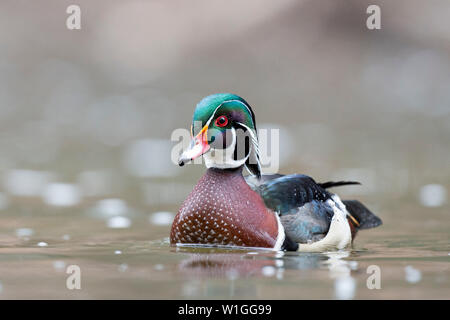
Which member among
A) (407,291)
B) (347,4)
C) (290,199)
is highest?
(347,4)

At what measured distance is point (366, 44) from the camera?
58.3 ft

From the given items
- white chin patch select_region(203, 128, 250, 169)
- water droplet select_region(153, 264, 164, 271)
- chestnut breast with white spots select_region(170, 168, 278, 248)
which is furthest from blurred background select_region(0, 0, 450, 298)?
white chin patch select_region(203, 128, 250, 169)

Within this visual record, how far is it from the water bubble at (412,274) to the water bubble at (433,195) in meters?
3.32

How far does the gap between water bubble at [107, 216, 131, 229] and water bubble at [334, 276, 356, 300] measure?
3122 millimetres

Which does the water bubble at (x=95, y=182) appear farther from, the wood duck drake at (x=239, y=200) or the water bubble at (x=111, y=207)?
the wood duck drake at (x=239, y=200)

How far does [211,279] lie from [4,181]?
5602 millimetres

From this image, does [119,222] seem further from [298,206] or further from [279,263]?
[279,263]

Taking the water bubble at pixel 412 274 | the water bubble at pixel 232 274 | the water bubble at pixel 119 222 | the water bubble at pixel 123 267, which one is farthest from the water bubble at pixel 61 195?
the water bubble at pixel 412 274

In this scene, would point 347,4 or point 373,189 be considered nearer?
point 373,189

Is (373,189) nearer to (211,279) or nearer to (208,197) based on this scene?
(208,197)

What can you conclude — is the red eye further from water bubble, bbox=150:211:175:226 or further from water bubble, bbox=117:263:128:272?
water bubble, bbox=150:211:175:226

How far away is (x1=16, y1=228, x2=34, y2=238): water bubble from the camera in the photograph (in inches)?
312

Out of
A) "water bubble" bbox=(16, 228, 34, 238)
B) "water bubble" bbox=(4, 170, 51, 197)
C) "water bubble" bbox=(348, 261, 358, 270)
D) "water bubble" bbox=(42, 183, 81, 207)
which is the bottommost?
"water bubble" bbox=(348, 261, 358, 270)

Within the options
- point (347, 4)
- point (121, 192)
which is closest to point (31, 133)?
point (121, 192)
